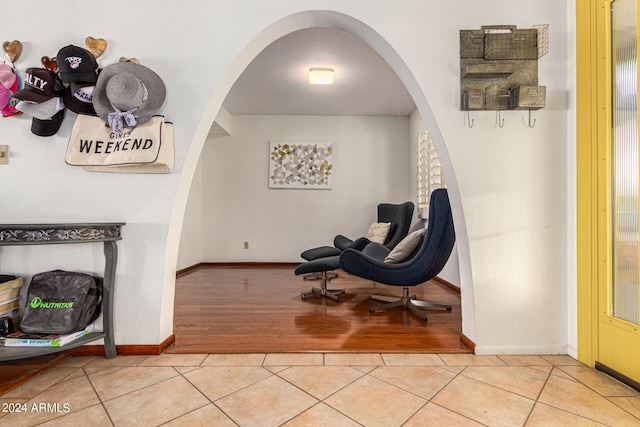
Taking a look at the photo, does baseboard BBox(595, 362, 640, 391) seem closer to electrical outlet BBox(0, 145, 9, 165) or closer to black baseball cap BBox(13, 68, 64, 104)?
black baseball cap BBox(13, 68, 64, 104)

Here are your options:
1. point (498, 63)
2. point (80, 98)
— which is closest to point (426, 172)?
point (498, 63)

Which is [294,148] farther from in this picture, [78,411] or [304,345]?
[78,411]

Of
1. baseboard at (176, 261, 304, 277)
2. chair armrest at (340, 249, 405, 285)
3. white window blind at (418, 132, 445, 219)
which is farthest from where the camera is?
baseboard at (176, 261, 304, 277)

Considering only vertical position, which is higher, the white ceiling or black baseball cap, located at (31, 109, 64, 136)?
the white ceiling

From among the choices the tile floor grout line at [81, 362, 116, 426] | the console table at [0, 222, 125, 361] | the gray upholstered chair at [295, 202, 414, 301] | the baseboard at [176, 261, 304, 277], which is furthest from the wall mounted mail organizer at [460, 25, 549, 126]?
the baseboard at [176, 261, 304, 277]

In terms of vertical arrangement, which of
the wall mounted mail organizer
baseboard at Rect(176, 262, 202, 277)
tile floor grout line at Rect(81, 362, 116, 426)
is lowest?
baseboard at Rect(176, 262, 202, 277)

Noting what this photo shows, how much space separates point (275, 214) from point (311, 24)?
334 centimetres

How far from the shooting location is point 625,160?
1.51 m

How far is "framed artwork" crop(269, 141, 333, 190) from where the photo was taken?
4.95 metres

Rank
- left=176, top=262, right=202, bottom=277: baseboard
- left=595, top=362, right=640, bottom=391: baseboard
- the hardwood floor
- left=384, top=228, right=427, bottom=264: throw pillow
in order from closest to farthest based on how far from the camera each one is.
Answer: left=595, top=362, right=640, bottom=391: baseboard < the hardwood floor < left=384, top=228, right=427, bottom=264: throw pillow < left=176, top=262, right=202, bottom=277: baseboard

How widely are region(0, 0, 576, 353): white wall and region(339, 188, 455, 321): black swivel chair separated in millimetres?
589

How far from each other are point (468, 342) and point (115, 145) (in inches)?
90.0

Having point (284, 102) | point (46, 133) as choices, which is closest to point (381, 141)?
point (284, 102)

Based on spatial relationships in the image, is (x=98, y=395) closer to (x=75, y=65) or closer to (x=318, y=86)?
(x=75, y=65)
